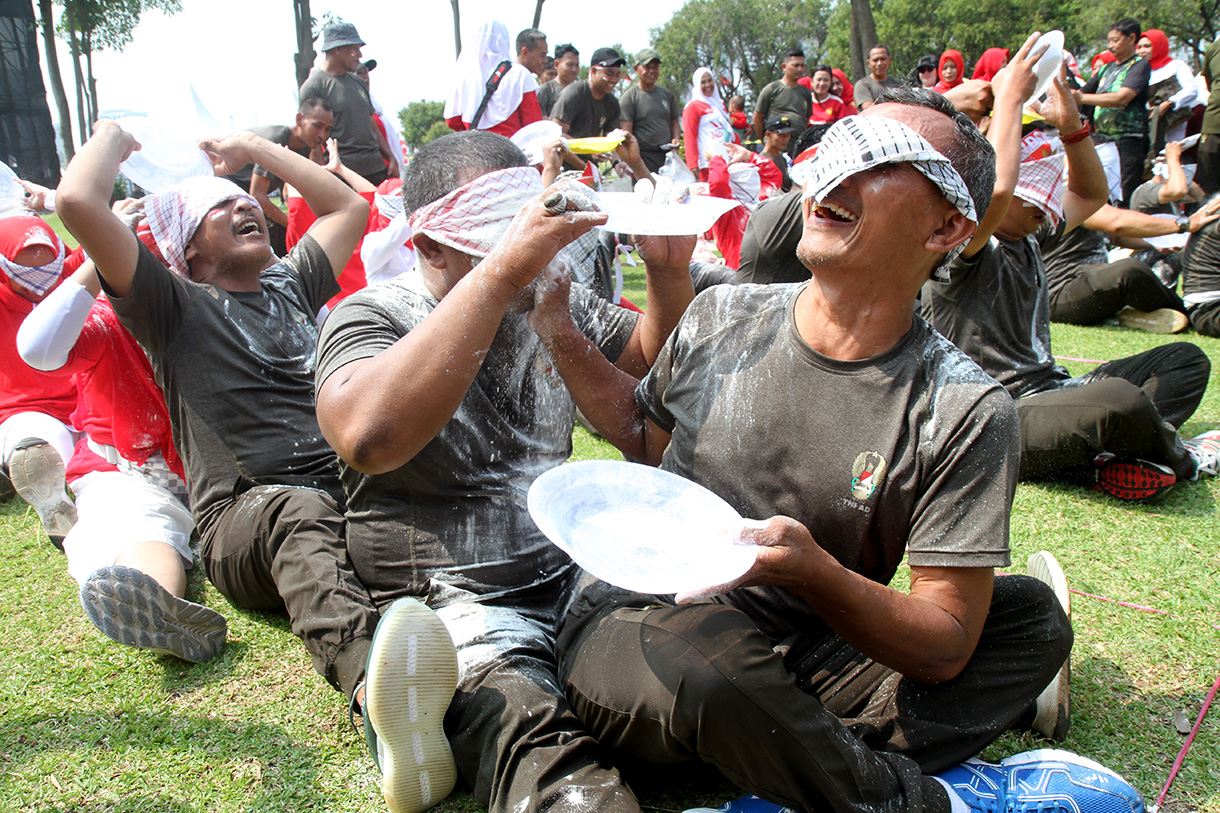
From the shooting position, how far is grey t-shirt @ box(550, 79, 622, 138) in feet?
28.6

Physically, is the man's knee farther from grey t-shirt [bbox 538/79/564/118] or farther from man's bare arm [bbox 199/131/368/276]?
grey t-shirt [bbox 538/79/564/118]

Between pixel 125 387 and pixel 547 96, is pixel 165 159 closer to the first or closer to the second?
pixel 125 387

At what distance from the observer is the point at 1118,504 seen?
3.72 metres

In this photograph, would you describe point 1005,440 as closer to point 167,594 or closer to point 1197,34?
point 167,594

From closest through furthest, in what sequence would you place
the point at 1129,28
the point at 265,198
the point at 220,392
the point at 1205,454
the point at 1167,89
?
the point at 220,392
the point at 1205,454
the point at 265,198
the point at 1167,89
the point at 1129,28

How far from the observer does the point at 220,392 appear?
3082mm

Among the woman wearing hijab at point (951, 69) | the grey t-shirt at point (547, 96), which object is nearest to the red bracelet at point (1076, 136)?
the grey t-shirt at point (547, 96)

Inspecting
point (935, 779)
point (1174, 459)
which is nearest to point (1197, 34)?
point (1174, 459)

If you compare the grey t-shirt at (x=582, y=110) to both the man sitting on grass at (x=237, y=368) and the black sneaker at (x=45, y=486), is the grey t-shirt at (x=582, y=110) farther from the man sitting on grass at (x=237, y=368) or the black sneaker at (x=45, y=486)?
the black sneaker at (x=45, y=486)

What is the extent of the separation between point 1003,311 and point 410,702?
10.5 ft

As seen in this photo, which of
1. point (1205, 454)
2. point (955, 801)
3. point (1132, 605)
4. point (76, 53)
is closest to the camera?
point (955, 801)

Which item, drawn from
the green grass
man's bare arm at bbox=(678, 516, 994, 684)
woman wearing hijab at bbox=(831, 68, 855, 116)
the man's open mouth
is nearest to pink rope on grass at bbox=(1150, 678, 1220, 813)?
the green grass

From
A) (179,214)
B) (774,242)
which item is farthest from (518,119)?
(179,214)

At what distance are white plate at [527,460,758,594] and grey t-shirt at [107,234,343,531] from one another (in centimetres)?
162
